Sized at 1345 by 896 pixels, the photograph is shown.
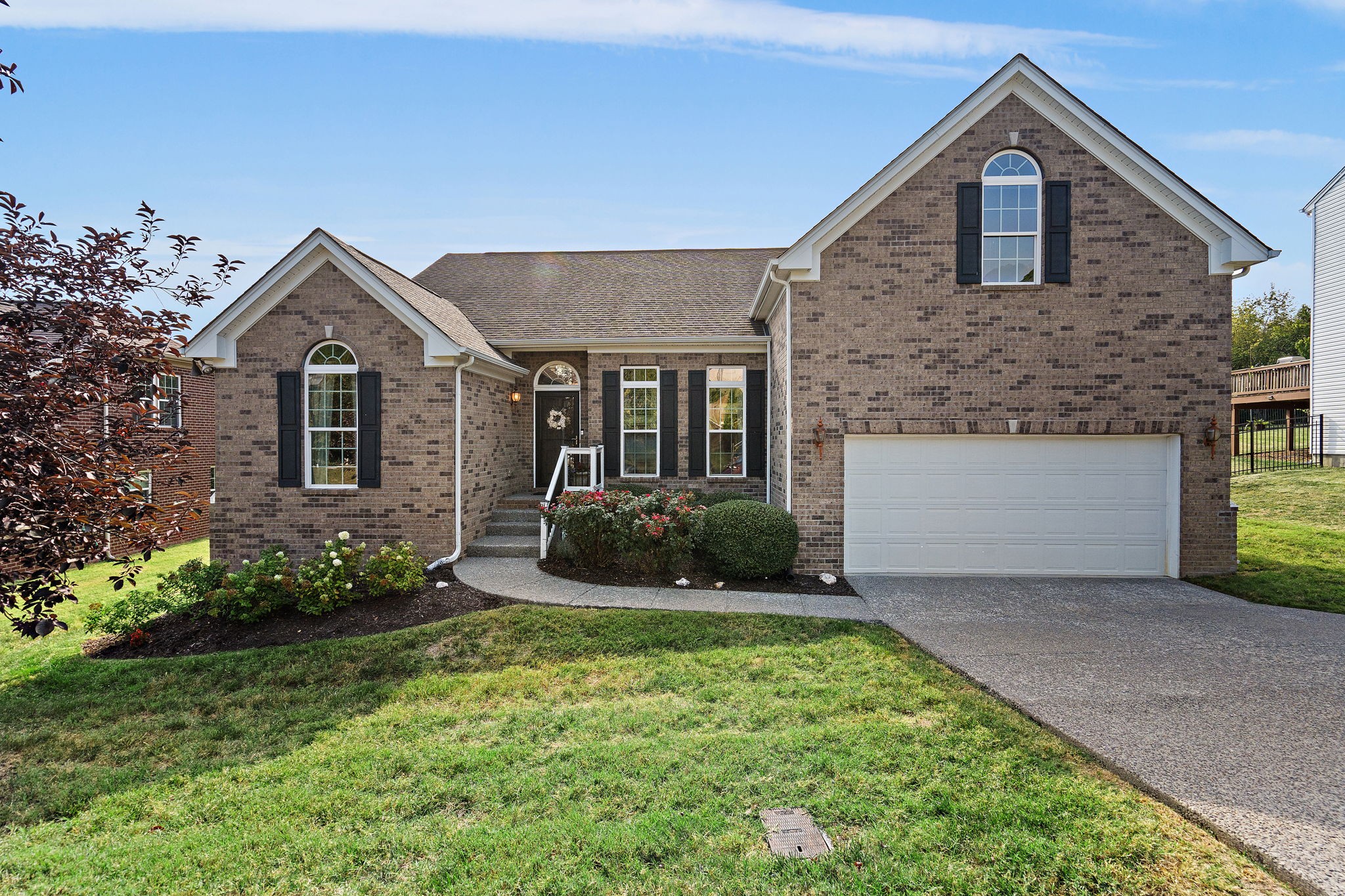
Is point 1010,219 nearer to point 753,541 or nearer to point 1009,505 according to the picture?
point 1009,505

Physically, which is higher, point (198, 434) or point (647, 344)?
point (647, 344)

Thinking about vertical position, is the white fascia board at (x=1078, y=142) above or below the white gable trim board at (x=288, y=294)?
above

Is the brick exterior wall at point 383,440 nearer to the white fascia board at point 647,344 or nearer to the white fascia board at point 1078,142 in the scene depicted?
the white fascia board at point 647,344

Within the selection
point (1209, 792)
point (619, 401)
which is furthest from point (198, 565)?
point (1209, 792)

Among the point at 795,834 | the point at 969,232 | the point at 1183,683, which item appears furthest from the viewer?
the point at 969,232

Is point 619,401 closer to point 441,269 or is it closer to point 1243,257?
point 441,269

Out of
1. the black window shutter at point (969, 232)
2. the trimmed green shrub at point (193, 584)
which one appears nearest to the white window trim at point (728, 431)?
the black window shutter at point (969, 232)

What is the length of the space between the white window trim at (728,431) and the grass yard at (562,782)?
6.06 m

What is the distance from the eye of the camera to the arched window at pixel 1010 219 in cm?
963

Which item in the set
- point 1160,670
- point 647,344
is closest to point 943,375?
point 1160,670

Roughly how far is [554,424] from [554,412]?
26 cm

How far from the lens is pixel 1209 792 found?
12.3 feet

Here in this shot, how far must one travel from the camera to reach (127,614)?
7906 millimetres

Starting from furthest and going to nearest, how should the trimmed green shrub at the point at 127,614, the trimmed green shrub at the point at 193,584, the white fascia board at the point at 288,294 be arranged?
the white fascia board at the point at 288,294
the trimmed green shrub at the point at 193,584
the trimmed green shrub at the point at 127,614
